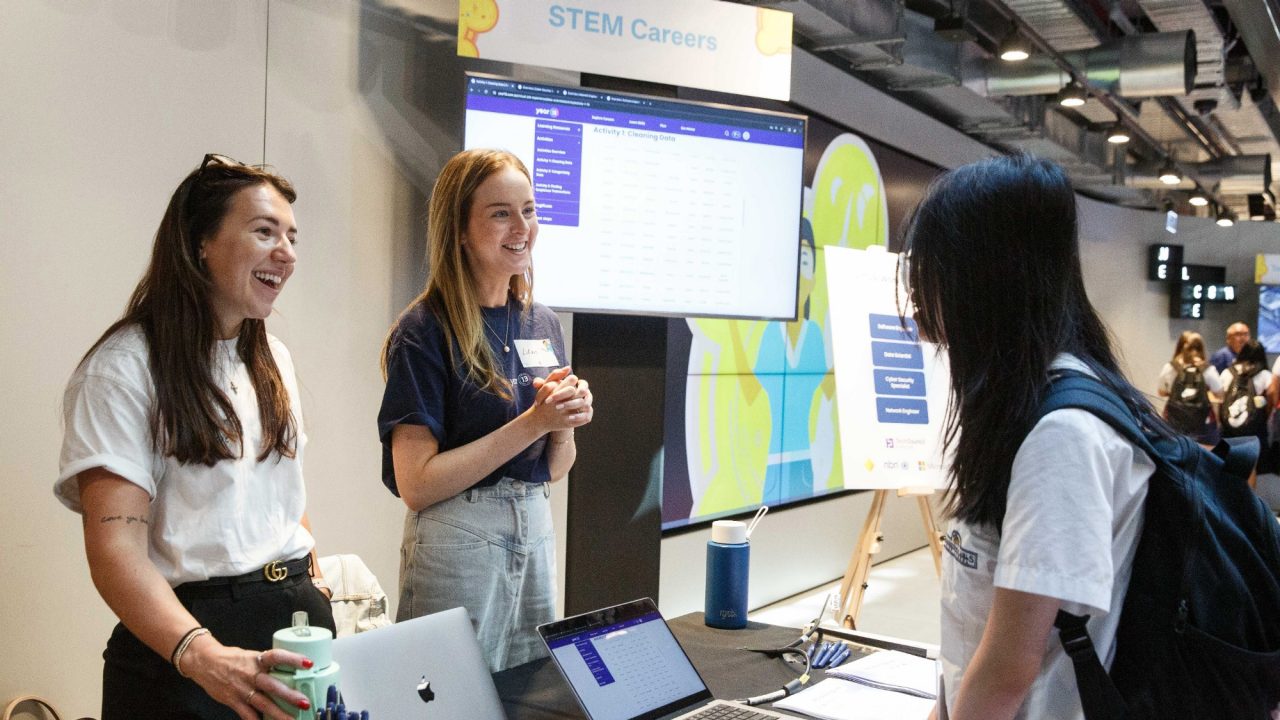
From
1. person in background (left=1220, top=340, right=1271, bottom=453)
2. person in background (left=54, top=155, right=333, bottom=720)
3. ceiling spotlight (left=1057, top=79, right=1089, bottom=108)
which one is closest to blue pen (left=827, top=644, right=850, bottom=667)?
→ person in background (left=54, top=155, right=333, bottom=720)

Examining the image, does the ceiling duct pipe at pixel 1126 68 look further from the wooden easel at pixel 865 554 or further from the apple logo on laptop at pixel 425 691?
the apple logo on laptop at pixel 425 691

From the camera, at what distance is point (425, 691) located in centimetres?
135

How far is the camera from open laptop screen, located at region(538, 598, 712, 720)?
56.7 inches

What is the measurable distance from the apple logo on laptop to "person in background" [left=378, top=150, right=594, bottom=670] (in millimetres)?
525

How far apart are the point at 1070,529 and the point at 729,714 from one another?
0.67 metres

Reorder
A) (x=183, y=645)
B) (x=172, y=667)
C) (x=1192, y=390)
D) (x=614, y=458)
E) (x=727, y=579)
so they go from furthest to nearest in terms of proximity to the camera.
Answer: (x=1192, y=390), (x=614, y=458), (x=727, y=579), (x=172, y=667), (x=183, y=645)

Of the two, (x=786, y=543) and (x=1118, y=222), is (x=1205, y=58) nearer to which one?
(x=786, y=543)

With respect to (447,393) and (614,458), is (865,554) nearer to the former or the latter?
(614,458)

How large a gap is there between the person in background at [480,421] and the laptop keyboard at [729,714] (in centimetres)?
55

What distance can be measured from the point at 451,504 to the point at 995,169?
3.74 feet

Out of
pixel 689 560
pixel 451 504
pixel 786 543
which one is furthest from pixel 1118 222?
pixel 451 504

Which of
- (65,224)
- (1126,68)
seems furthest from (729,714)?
(1126,68)

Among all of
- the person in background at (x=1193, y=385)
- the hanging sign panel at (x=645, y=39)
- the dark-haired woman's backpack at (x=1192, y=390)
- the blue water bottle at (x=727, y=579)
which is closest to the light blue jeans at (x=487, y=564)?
the blue water bottle at (x=727, y=579)

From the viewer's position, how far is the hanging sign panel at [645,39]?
283 cm
